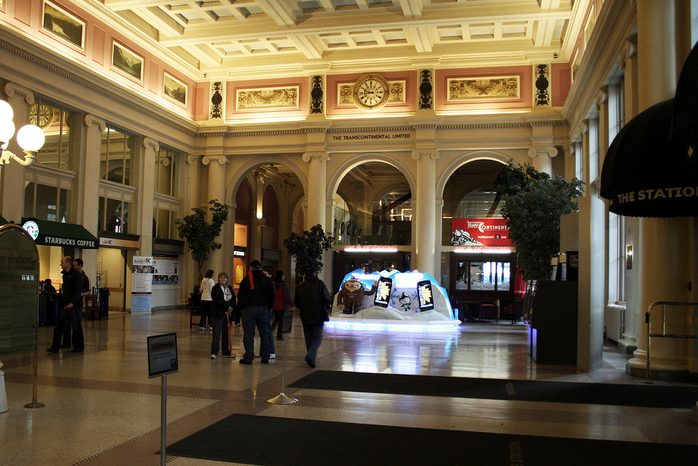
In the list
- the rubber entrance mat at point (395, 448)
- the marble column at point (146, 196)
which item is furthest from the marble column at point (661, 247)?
the marble column at point (146, 196)

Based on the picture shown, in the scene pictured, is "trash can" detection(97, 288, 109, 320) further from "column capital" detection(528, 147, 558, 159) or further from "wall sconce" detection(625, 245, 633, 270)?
"column capital" detection(528, 147, 558, 159)

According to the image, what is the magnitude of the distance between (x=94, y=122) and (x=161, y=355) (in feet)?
56.0

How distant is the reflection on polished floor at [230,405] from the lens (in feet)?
16.9

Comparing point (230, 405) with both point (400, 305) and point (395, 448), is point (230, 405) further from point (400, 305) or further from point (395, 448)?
point (400, 305)

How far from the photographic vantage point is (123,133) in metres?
21.4

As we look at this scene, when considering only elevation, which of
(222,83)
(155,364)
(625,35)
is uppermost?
(222,83)

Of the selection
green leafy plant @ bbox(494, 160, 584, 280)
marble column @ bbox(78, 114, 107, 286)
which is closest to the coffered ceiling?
marble column @ bbox(78, 114, 107, 286)

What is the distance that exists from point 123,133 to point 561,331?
17.3m

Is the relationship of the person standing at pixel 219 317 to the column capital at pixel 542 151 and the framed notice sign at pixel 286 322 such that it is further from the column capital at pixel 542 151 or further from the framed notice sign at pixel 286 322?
the column capital at pixel 542 151

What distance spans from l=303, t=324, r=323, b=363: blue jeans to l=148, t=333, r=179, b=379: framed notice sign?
489 cm

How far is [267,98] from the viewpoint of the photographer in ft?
82.8

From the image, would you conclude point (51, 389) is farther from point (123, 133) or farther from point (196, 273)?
point (196, 273)

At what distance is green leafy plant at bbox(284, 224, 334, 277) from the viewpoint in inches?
877

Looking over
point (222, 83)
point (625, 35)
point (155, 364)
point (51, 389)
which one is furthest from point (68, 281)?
point (222, 83)
